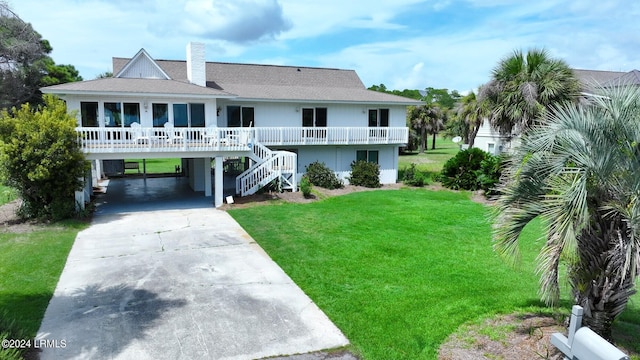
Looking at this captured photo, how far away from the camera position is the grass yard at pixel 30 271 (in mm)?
6750

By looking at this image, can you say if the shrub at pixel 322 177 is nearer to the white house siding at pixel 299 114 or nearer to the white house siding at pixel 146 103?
the white house siding at pixel 299 114

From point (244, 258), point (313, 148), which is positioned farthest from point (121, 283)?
point (313, 148)

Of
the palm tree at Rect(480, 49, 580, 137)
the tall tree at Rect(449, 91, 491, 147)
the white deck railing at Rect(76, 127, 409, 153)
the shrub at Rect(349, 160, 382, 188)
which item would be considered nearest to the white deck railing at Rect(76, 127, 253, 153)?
the white deck railing at Rect(76, 127, 409, 153)

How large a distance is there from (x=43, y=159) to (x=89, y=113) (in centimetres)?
440

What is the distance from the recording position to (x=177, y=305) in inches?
298

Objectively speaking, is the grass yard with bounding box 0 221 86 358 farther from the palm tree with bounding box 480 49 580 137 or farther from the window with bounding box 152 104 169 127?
the palm tree with bounding box 480 49 580 137

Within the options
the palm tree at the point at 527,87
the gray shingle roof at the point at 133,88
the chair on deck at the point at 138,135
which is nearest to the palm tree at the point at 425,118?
the palm tree at the point at 527,87

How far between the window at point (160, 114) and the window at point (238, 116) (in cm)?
353

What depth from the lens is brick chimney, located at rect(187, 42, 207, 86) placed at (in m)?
20.6

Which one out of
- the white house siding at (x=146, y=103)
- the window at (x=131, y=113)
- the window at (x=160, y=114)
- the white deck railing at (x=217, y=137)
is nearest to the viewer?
the white deck railing at (x=217, y=137)

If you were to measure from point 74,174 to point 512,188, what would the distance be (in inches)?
534

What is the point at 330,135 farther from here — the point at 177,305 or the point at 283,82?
the point at 177,305

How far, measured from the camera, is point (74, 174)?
14.1 meters

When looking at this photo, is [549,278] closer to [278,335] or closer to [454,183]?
[278,335]
